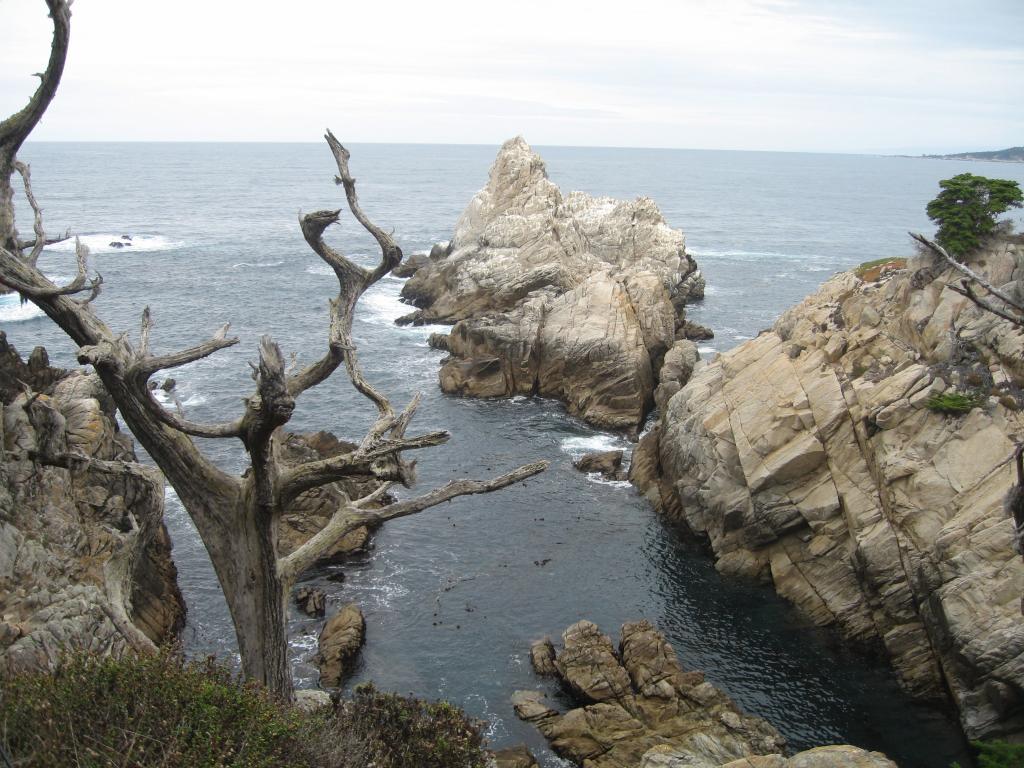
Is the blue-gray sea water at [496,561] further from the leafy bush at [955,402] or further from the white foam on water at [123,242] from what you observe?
the white foam on water at [123,242]

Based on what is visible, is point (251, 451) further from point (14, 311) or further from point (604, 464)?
point (14, 311)

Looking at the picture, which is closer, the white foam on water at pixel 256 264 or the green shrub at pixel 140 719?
the green shrub at pixel 140 719

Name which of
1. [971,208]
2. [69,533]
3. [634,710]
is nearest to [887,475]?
[634,710]

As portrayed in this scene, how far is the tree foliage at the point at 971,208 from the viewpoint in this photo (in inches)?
1420

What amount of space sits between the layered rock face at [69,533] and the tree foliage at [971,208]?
33.9 metres

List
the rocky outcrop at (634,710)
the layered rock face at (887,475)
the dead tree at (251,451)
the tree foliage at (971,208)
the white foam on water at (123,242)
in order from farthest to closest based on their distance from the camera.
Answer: the white foam on water at (123,242)
the tree foliage at (971,208)
the layered rock face at (887,475)
the rocky outcrop at (634,710)
the dead tree at (251,451)

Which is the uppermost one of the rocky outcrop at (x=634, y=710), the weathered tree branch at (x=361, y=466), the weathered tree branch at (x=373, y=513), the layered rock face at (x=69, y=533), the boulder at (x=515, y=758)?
the weathered tree branch at (x=361, y=466)

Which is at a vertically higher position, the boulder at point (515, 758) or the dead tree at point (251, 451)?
the dead tree at point (251, 451)

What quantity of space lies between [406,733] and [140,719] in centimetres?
581

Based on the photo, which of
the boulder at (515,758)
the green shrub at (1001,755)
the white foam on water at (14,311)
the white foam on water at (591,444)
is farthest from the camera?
the white foam on water at (14,311)

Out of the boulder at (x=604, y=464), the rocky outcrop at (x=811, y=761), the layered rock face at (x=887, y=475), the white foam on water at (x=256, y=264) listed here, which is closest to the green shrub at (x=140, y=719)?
the rocky outcrop at (x=811, y=761)

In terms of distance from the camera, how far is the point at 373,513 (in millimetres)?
11906

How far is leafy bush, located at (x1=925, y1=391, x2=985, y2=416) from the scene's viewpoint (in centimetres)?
3003

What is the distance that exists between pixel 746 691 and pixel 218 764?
22.0 meters
